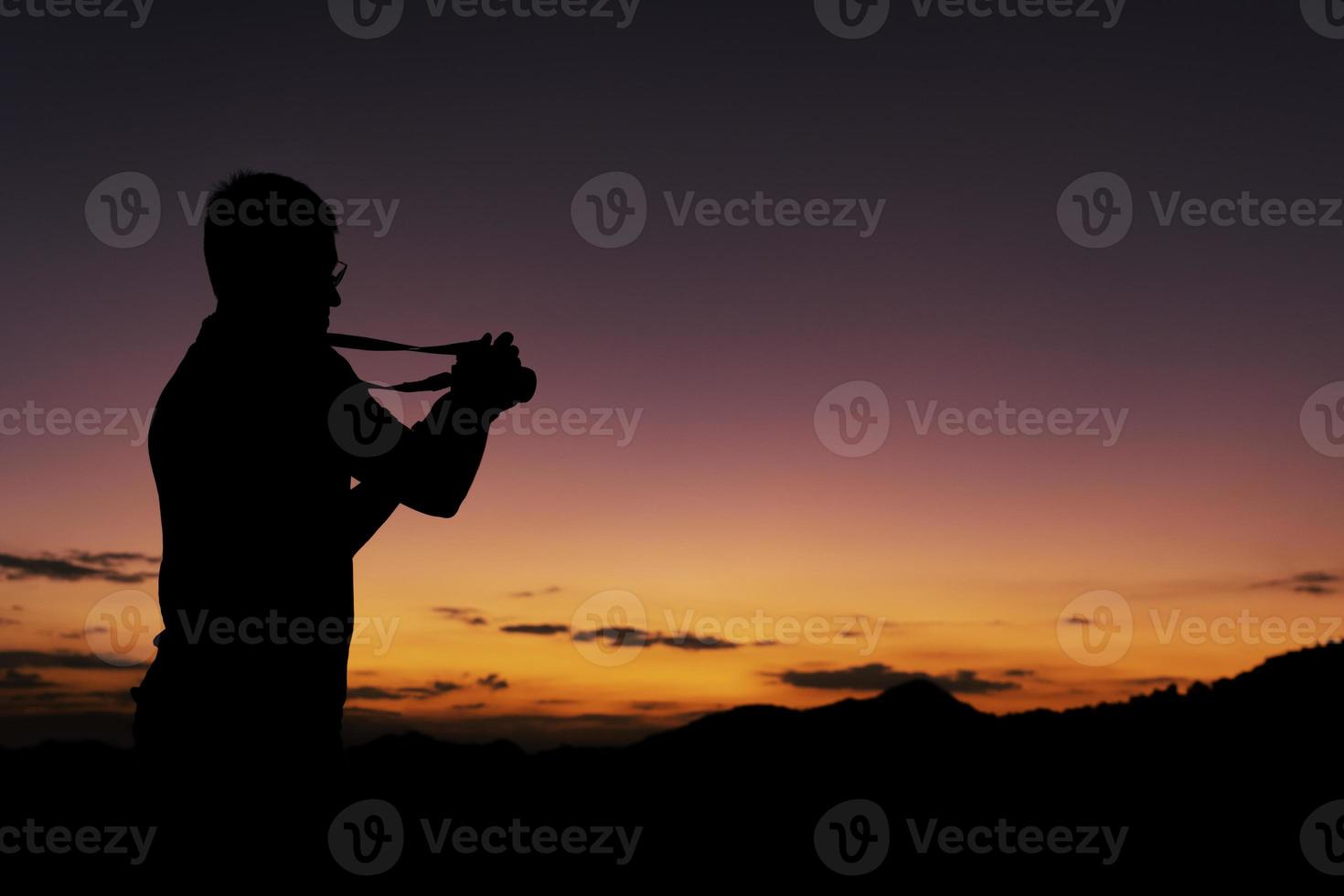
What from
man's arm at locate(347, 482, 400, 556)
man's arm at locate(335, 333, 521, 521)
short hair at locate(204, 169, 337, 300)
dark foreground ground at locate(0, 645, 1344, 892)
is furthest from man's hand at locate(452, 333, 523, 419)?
dark foreground ground at locate(0, 645, 1344, 892)

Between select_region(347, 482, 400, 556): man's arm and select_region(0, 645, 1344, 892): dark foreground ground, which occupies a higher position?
select_region(347, 482, 400, 556): man's arm

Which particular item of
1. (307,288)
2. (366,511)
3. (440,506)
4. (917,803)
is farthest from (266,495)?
(917,803)

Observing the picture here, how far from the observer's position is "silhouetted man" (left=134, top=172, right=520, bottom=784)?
3.51 m

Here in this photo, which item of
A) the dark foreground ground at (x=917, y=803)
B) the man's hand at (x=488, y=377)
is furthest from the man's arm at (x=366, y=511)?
the dark foreground ground at (x=917, y=803)

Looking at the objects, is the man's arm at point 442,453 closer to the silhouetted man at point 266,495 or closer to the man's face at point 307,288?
the silhouetted man at point 266,495

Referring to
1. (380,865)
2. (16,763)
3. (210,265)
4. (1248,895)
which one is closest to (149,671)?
(380,865)

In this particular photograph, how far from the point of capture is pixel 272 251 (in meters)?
3.77

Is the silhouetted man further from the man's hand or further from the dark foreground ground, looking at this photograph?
the dark foreground ground

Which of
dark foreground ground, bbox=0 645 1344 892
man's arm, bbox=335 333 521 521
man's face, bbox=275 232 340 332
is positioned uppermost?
man's face, bbox=275 232 340 332

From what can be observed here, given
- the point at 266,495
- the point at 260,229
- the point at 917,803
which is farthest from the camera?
the point at 917,803

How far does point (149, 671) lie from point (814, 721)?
57928 millimetres

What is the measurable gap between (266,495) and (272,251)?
85 cm

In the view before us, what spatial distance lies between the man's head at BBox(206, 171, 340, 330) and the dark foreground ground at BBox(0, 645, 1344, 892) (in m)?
5.99

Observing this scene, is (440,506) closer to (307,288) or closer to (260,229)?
(307,288)
